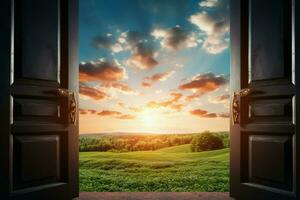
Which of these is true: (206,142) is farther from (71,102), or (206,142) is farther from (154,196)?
(71,102)

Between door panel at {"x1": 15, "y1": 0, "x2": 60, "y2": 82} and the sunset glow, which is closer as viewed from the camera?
door panel at {"x1": 15, "y1": 0, "x2": 60, "y2": 82}

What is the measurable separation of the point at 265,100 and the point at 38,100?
159cm

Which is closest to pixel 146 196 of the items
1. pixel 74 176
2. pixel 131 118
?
pixel 74 176

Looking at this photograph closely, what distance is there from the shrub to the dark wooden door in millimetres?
8537

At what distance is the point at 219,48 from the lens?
10.3m

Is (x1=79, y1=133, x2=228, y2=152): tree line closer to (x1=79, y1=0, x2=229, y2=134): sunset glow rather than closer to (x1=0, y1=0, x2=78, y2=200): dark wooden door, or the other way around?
(x1=79, y1=0, x2=229, y2=134): sunset glow

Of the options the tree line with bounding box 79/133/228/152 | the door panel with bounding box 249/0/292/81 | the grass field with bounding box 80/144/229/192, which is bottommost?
the grass field with bounding box 80/144/229/192

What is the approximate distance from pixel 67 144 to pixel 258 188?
1.41 meters

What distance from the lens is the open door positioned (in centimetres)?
234

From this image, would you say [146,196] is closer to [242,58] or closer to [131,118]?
[242,58]

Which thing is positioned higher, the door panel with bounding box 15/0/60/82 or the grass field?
the door panel with bounding box 15/0/60/82

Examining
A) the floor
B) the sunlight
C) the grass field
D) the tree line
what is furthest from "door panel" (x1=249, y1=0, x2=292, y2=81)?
the tree line

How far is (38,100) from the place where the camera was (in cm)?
257

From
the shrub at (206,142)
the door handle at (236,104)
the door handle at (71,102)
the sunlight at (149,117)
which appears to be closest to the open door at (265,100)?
the door handle at (236,104)
